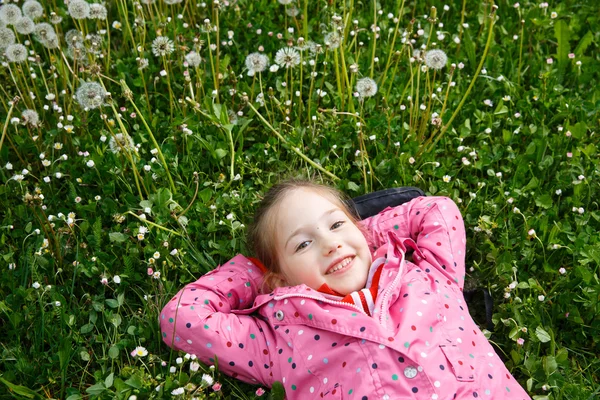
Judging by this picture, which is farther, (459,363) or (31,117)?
(31,117)

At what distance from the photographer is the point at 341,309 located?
2.74 m

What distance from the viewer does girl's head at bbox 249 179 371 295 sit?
113 inches

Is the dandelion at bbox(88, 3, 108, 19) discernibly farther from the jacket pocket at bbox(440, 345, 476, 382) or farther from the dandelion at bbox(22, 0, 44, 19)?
the jacket pocket at bbox(440, 345, 476, 382)

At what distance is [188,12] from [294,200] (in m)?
1.69

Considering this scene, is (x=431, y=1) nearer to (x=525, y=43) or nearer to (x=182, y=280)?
(x=525, y=43)

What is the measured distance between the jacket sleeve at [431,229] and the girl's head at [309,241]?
19cm

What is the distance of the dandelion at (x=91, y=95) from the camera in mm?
3297

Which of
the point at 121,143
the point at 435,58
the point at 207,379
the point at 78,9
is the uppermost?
the point at 78,9

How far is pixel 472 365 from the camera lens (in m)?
2.67

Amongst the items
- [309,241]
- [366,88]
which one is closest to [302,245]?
[309,241]

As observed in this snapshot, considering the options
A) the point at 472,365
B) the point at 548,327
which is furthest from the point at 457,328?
the point at 548,327

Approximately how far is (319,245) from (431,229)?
52cm

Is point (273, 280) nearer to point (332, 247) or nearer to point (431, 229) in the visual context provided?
point (332, 247)

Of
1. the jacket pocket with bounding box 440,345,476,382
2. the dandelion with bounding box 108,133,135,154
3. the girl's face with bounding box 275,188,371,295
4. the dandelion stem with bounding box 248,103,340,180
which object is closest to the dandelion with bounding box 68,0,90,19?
the dandelion with bounding box 108,133,135,154
